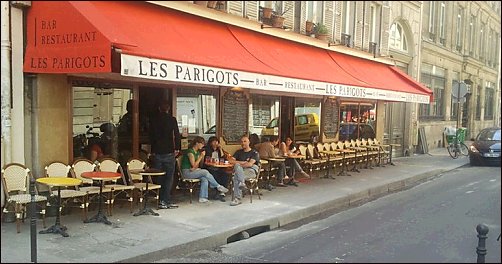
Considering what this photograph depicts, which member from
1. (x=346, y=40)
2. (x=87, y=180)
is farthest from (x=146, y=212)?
(x=346, y=40)

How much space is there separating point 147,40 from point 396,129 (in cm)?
1312

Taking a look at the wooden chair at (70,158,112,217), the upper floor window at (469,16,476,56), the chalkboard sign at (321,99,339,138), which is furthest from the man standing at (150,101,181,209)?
the chalkboard sign at (321,99,339,138)

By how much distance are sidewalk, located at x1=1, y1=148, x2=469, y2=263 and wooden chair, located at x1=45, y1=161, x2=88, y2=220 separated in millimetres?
217

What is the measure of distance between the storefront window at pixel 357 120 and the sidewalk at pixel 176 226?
351cm

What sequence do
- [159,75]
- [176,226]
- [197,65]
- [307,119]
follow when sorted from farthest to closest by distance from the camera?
[307,119] < [197,65] < [176,226] < [159,75]

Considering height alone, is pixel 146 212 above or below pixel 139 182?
below

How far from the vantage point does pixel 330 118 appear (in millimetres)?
13930

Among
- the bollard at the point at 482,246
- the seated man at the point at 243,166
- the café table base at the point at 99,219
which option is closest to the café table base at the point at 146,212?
the café table base at the point at 99,219

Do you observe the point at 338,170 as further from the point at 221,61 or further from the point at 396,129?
the point at 221,61

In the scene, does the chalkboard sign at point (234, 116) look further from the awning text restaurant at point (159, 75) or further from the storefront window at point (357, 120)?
the storefront window at point (357, 120)

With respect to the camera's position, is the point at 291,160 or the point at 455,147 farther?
the point at 455,147

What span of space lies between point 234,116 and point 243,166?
154 centimetres

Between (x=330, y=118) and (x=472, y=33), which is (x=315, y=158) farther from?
(x=472, y=33)

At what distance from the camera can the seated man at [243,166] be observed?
28.8 ft
